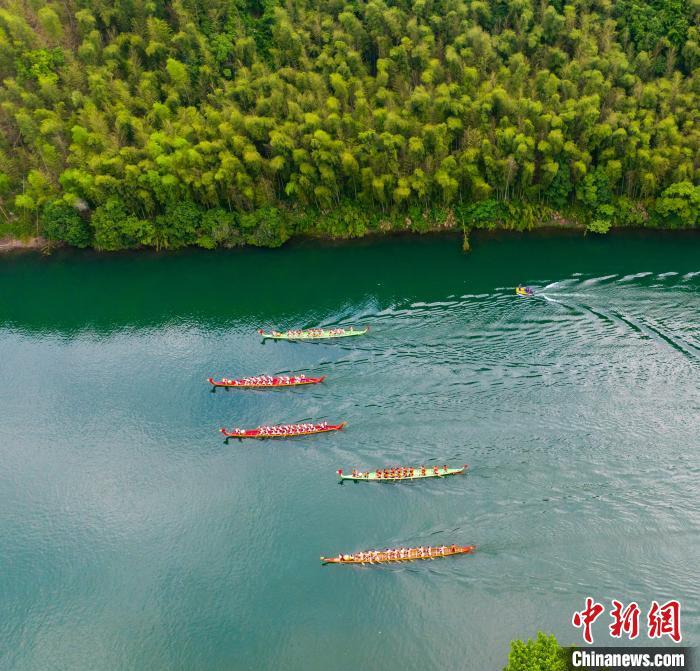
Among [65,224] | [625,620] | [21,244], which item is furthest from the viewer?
[21,244]

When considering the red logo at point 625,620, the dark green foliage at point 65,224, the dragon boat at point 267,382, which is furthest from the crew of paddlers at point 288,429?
the dark green foliage at point 65,224

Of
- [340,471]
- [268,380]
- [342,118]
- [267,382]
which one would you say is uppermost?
[342,118]

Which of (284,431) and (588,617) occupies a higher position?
(284,431)

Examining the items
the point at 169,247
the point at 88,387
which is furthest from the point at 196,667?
the point at 169,247

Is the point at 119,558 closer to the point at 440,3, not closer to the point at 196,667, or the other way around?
the point at 196,667

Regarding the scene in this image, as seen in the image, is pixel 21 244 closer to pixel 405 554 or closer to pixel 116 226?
pixel 116 226

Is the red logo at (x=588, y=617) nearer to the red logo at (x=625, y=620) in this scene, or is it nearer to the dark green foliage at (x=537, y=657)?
the red logo at (x=625, y=620)

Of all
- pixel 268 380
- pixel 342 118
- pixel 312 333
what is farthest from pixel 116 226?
pixel 268 380

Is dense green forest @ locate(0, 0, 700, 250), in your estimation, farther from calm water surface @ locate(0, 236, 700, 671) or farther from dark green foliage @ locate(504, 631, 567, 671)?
dark green foliage @ locate(504, 631, 567, 671)
